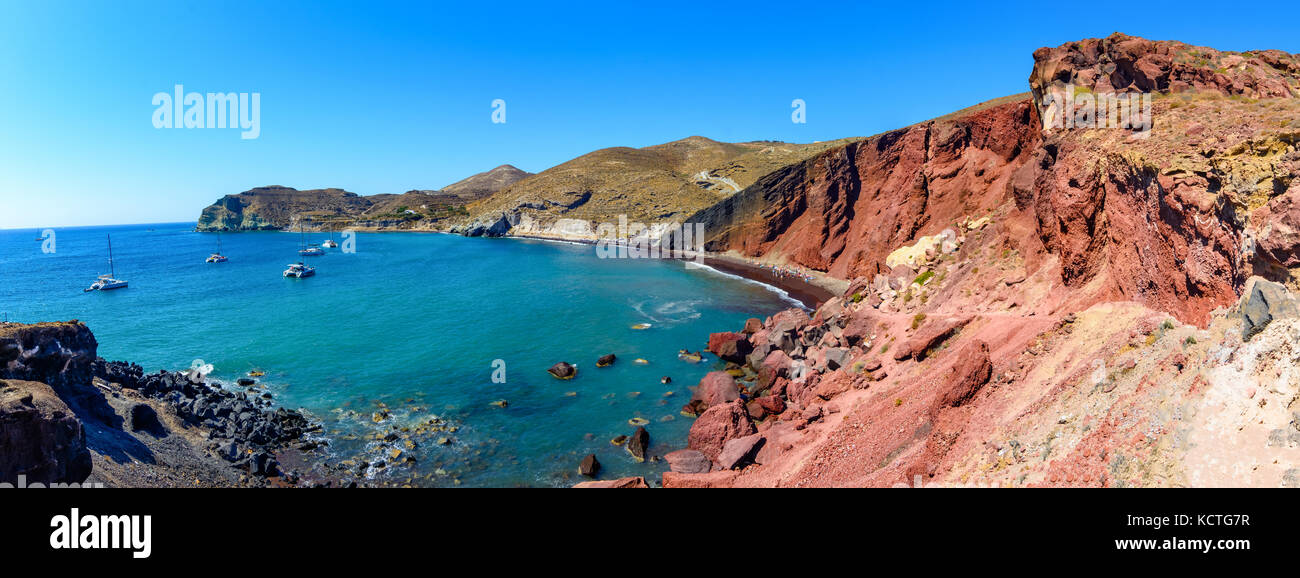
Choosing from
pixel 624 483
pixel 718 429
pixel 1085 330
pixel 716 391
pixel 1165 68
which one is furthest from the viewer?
pixel 716 391

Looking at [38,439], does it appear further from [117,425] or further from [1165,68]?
[1165,68]

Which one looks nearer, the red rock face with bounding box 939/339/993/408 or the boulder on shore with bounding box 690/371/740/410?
the red rock face with bounding box 939/339/993/408

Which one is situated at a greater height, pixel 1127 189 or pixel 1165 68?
pixel 1165 68

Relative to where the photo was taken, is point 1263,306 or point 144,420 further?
point 144,420

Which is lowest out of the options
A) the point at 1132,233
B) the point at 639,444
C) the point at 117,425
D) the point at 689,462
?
the point at 689,462

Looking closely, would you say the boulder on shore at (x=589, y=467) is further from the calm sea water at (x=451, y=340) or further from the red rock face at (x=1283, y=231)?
the red rock face at (x=1283, y=231)

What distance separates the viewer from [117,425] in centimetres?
2005

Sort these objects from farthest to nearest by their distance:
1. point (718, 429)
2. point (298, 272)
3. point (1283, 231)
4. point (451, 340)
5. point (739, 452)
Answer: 1. point (298, 272)
2. point (451, 340)
3. point (718, 429)
4. point (739, 452)
5. point (1283, 231)

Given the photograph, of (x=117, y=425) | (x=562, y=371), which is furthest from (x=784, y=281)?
(x=117, y=425)

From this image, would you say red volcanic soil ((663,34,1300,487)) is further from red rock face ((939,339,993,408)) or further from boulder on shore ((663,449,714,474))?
boulder on shore ((663,449,714,474))

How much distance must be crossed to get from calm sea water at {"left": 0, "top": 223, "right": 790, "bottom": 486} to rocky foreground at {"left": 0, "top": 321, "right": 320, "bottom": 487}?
2.85m

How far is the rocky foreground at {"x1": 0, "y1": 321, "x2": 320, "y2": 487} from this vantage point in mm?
14023

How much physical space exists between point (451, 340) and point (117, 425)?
22.7 m

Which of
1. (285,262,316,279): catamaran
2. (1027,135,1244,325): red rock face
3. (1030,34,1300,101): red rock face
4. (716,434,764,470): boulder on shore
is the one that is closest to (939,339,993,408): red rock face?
(1027,135,1244,325): red rock face
